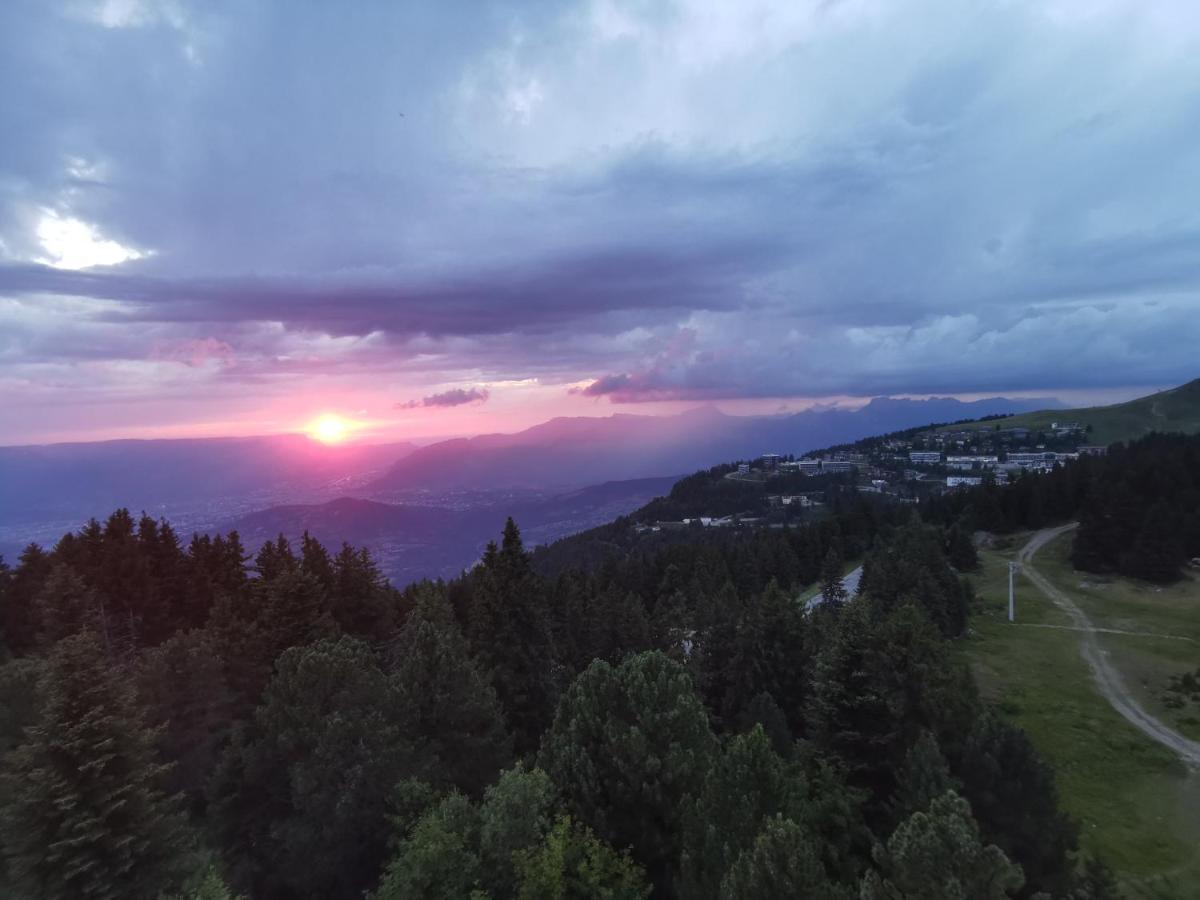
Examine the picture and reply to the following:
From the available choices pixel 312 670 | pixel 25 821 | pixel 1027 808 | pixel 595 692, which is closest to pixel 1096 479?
pixel 1027 808

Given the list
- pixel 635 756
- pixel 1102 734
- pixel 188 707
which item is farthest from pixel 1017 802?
pixel 188 707

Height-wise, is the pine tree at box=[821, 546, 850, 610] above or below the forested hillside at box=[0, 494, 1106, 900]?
below

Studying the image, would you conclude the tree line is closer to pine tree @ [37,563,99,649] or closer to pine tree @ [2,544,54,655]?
pine tree @ [37,563,99,649]

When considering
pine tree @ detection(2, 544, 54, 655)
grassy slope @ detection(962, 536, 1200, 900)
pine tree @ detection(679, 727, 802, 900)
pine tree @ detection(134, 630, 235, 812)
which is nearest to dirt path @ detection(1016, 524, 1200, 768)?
grassy slope @ detection(962, 536, 1200, 900)

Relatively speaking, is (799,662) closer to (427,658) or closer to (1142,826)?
(1142,826)

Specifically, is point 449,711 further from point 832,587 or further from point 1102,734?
point 832,587

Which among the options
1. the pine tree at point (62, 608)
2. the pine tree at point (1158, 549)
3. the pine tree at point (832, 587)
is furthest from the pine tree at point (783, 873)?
the pine tree at point (1158, 549)
